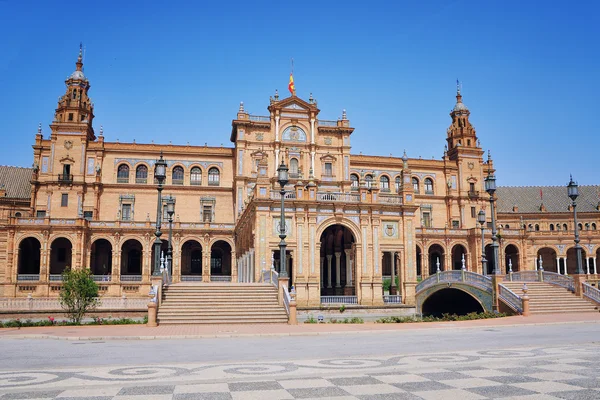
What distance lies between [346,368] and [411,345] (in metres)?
4.93

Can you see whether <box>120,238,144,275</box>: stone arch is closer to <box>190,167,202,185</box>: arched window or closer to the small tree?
<box>190,167,202,185</box>: arched window

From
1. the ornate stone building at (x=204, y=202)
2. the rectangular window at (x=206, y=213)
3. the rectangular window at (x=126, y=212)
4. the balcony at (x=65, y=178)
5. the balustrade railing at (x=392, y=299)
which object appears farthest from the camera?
the rectangular window at (x=206, y=213)

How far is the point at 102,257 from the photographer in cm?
5541

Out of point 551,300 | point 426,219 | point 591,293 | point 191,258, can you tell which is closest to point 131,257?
point 191,258

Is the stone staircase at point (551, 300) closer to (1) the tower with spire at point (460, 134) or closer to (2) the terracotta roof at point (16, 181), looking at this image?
(1) the tower with spire at point (460, 134)

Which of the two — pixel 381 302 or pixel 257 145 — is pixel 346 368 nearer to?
pixel 381 302

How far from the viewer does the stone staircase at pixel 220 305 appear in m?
23.9

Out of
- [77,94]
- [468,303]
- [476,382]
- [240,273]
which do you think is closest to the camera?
[476,382]

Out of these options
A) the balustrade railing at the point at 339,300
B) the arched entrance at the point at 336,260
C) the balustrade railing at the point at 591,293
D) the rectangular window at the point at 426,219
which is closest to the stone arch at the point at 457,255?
the rectangular window at the point at 426,219

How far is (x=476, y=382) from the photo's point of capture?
8242mm

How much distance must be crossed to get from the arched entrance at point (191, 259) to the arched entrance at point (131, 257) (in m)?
4.52

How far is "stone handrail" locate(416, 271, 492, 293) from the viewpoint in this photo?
103 feet

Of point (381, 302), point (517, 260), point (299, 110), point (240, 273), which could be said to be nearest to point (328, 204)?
point (381, 302)

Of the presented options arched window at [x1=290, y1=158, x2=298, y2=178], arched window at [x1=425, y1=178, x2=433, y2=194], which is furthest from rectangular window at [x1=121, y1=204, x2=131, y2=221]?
arched window at [x1=425, y1=178, x2=433, y2=194]
